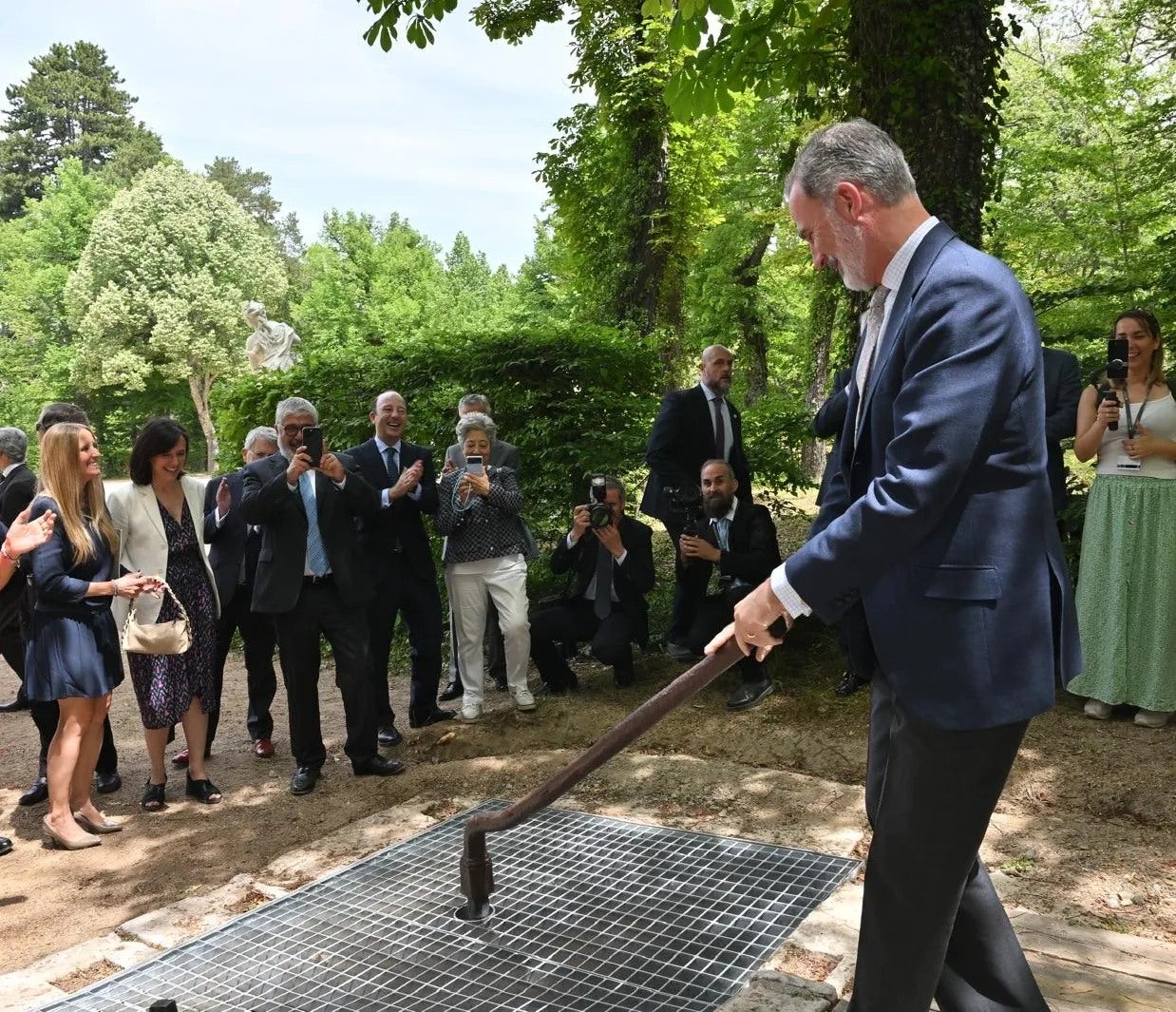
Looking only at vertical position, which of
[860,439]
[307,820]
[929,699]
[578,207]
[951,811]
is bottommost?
[307,820]

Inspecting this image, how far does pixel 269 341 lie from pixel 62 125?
49.8 metres

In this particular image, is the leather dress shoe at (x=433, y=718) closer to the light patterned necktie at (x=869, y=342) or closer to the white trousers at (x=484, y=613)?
the white trousers at (x=484, y=613)

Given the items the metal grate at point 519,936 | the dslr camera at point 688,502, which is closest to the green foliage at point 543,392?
the dslr camera at point 688,502

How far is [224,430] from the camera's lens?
38.0ft

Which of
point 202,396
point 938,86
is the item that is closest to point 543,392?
point 938,86

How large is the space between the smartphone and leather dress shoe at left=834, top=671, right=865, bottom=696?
338cm

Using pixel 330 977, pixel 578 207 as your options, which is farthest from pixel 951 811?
pixel 578 207

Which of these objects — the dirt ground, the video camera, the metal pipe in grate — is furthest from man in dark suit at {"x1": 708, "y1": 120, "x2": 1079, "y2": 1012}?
the video camera

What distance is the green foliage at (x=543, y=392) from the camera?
9109 mm

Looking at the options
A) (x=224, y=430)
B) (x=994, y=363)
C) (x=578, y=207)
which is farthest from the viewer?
(x=578, y=207)

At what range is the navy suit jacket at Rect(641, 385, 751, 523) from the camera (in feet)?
24.9

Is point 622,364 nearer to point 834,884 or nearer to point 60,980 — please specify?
point 834,884

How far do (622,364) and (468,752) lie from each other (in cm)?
429

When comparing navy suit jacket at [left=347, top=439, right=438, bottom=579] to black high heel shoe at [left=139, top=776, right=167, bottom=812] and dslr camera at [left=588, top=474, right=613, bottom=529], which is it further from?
black high heel shoe at [left=139, top=776, right=167, bottom=812]
